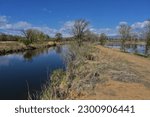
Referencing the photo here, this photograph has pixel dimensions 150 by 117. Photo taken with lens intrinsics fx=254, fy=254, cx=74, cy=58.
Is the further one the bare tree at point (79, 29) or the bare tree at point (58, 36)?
the bare tree at point (58, 36)

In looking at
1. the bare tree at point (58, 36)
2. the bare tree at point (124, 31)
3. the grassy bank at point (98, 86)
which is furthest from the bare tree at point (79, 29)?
the bare tree at point (58, 36)

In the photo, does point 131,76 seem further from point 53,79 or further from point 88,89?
point 53,79

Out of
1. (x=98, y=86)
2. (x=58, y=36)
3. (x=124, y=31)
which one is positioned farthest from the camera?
(x=58, y=36)

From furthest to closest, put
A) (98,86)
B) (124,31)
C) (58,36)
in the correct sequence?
(58,36) → (124,31) → (98,86)

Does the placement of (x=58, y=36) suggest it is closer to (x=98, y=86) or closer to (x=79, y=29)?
(x=79, y=29)

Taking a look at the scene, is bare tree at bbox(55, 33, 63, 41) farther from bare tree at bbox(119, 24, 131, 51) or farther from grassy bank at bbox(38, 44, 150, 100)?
grassy bank at bbox(38, 44, 150, 100)

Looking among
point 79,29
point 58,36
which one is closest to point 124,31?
point 79,29

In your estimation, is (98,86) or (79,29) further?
(79,29)

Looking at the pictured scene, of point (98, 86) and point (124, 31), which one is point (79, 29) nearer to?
point (124, 31)

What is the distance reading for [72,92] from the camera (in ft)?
40.6

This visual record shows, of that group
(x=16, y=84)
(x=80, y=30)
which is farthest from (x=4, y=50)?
(x=16, y=84)

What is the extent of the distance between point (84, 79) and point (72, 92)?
206 cm

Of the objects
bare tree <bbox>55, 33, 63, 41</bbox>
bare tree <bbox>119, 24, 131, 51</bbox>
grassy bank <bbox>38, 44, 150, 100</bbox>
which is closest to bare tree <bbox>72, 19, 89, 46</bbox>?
bare tree <bbox>119, 24, 131, 51</bbox>

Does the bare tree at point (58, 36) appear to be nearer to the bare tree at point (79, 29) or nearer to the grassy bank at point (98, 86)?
the bare tree at point (79, 29)
